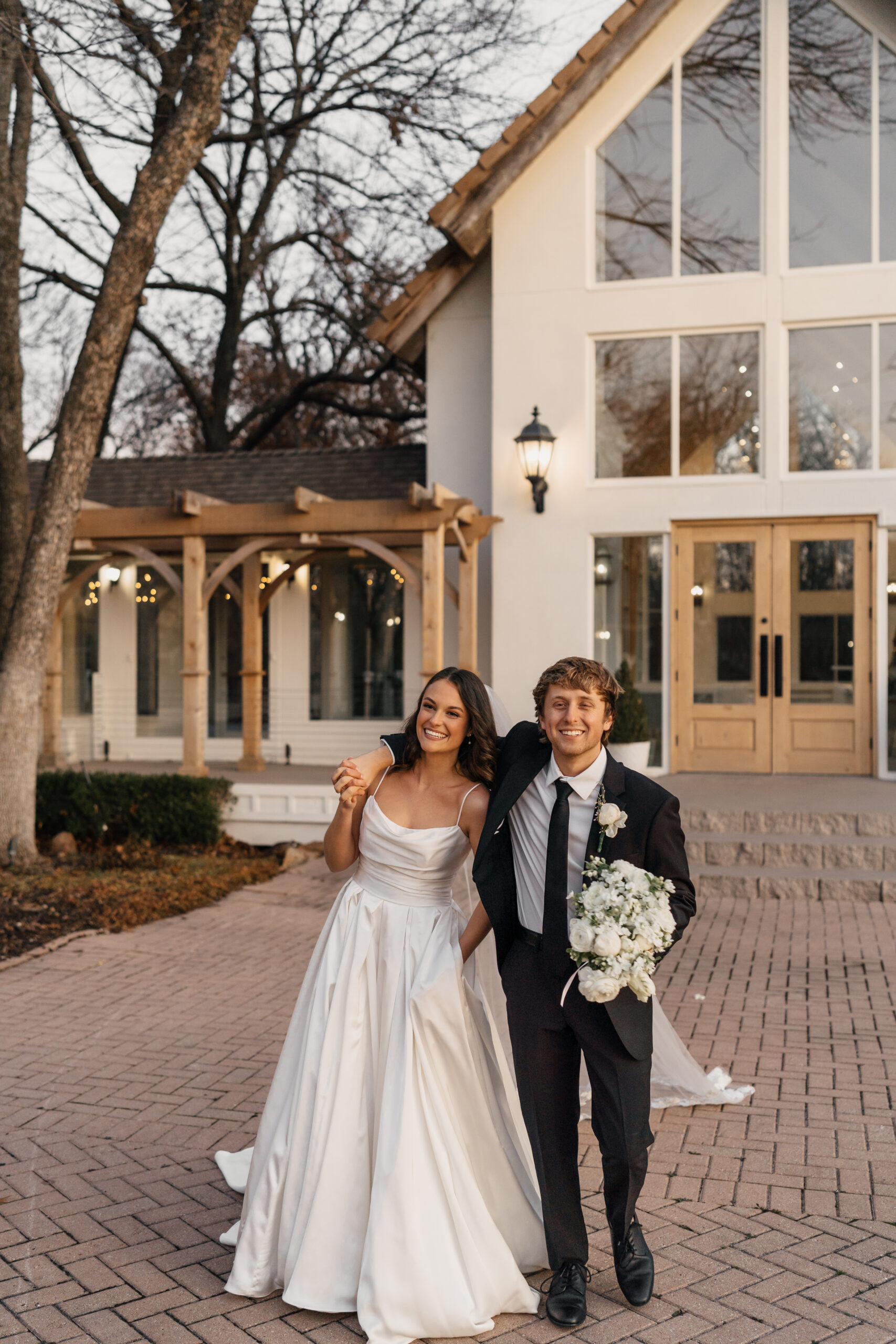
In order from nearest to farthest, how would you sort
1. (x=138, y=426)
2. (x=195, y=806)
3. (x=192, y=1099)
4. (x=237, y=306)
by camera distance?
(x=192, y=1099) → (x=195, y=806) → (x=237, y=306) → (x=138, y=426)

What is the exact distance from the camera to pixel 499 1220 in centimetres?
324

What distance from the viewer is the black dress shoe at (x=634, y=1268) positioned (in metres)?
3.11

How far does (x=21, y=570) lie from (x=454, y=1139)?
7506 mm

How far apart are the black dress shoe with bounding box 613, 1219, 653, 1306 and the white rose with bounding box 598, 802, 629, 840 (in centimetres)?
110

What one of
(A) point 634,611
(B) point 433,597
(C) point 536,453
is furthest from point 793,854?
(C) point 536,453

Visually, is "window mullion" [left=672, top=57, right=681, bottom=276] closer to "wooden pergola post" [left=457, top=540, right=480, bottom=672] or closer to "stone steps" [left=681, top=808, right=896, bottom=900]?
"wooden pergola post" [left=457, top=540, right=480, bottom=672]

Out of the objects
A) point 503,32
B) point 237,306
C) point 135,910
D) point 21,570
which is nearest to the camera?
point 135,910

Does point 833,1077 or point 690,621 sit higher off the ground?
point 690,621

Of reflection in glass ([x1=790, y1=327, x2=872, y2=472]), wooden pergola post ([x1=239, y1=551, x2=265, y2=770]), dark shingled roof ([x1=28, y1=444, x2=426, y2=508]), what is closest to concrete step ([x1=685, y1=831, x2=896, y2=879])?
reflection in glass ([x1=790, y1=327, x2=872, y2=472])

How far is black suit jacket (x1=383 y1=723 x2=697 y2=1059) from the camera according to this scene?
303cm

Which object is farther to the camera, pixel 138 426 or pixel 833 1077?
pixel 138 426

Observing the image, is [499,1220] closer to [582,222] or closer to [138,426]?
[582,222]

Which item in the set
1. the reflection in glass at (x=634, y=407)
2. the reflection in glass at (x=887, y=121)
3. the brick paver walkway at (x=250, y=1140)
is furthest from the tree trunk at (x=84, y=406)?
the reflection in glass at (x=887, y=121)

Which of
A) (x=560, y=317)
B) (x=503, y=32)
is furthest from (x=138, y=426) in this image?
(x=560, y=317)
